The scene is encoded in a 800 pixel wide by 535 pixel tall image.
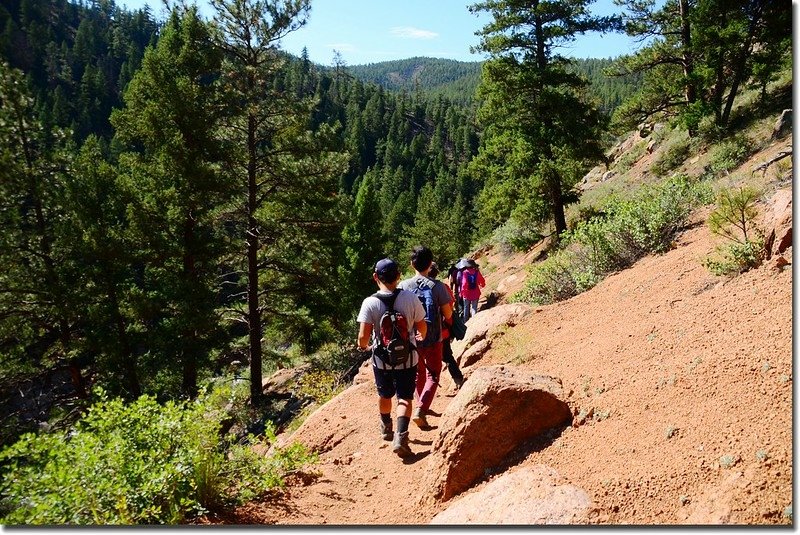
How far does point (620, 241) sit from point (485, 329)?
276 centimetres

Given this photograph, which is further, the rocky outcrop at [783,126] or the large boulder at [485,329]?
Answer: the rocky outcrop at [783,126]

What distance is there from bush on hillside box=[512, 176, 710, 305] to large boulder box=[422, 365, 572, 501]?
4276 millimetres

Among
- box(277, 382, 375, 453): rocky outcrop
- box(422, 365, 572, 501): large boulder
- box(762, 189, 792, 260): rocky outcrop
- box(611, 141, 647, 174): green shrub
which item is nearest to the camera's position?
box(422, 365, 572, 501): large boulder

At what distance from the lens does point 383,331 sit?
15.2ft

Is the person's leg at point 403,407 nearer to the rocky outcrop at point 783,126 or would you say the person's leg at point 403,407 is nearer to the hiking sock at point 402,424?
the hiking sock at point 402,424

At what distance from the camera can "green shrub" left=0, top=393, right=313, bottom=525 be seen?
10.5 ft

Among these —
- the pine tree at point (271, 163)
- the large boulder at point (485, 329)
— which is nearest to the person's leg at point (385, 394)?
the large boulder at point (485, 329)

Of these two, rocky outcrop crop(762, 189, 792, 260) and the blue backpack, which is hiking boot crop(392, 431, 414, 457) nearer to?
the blue backpack

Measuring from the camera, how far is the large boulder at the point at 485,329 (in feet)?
23.2

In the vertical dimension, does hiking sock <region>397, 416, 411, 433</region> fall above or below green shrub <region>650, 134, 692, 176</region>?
below

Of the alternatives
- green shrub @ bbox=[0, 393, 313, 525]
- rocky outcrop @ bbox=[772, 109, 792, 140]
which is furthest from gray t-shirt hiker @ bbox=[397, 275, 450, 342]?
rocky outcrop @ bbox=[772, 109, 792, 140]

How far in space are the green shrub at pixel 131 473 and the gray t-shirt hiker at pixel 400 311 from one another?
5.04 ft

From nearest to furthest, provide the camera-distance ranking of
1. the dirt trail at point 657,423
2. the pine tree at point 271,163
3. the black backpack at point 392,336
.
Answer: the dirt trail at point 657,423
the black backpack at point 392,336
the pine tree at point 271,163

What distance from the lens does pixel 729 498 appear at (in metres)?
2.42
